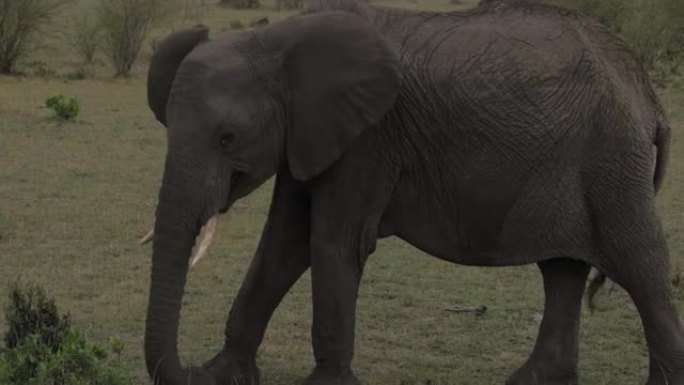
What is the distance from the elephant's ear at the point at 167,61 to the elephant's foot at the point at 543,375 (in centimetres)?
191

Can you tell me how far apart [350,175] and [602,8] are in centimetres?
2062

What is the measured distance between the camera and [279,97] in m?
4.60

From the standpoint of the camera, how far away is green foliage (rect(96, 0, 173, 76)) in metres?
23.3

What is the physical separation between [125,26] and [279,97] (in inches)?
777

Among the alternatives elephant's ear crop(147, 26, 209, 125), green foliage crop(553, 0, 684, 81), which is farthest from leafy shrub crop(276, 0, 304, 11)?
elephant's ear crop(147, 26, 209, 125)

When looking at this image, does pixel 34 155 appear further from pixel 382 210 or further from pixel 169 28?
pixel 169 28

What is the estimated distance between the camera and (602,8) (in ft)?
79.9

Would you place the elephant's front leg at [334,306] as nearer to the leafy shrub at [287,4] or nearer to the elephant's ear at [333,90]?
the elephant's ear at [333,90]

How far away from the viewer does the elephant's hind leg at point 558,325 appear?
207 inches

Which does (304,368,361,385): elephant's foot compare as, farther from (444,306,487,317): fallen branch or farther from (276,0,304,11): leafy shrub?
(276,0,304,11): leafy shrub

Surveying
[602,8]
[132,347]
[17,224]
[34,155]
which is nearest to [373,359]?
[132,347]

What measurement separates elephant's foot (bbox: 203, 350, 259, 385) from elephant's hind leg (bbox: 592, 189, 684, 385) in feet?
5.08

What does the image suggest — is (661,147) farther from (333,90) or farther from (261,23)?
(261,23)

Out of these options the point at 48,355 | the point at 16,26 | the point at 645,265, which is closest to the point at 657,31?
the point at 16,26
